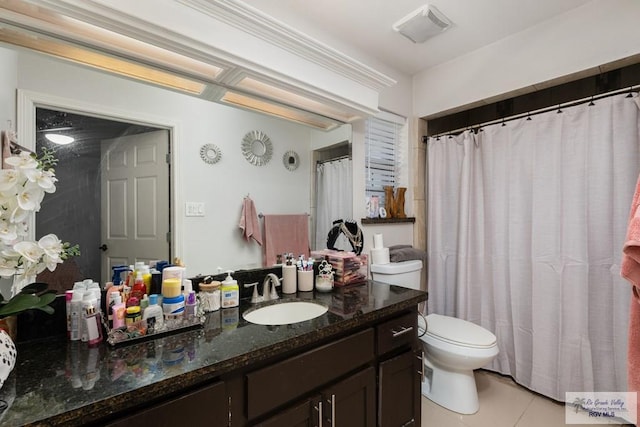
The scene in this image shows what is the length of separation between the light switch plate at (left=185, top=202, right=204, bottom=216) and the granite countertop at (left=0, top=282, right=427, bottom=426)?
46cm

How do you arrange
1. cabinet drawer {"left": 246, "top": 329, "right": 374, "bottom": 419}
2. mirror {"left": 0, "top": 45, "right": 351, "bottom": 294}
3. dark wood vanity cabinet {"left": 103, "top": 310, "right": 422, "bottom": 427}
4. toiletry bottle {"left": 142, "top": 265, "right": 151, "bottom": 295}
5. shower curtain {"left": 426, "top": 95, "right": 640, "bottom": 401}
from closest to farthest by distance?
dark wood vanity cabinet {"left": 103, "top": 310, "right": 422, "bottom": 427} → cabinet drawer {"left": 246, "top": 329, "right": 374, "bottom": 419} → mirror {"left": 0, "top": 45, "right": 351, "bottom": 294} → toiletry bottle {"left": 142, "top": 265, "right": 151, "bottom": 295} → shower curtain {"left": 426, "top": 95, "right": 640, "bottom": 401}

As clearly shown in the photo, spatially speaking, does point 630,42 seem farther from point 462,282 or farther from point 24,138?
point 24,138

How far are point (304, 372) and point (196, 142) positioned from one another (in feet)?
3.60

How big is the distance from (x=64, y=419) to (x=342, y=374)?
845 mm

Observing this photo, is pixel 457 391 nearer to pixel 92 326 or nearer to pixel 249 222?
pixel 249 222

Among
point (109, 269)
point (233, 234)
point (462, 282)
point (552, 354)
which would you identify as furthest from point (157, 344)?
point (552, 354)

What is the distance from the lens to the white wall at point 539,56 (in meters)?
1.53

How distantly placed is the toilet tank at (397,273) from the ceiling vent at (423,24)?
1.49 metres

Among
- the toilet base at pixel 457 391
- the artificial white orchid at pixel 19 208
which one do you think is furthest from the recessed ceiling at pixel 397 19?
the toilet base at pixel 457 391

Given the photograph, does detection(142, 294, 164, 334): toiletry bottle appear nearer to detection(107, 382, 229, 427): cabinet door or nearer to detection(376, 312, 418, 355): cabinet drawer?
detection(107, 382, 229, 427): cabinet door

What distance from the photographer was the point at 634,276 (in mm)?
983

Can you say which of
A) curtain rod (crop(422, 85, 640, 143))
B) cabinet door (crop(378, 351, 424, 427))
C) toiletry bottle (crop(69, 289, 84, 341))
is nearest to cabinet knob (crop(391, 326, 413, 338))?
cabinet door (crop(378, 351, 424, 427))

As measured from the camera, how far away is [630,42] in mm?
1500

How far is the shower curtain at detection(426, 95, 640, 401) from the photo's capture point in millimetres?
1631
